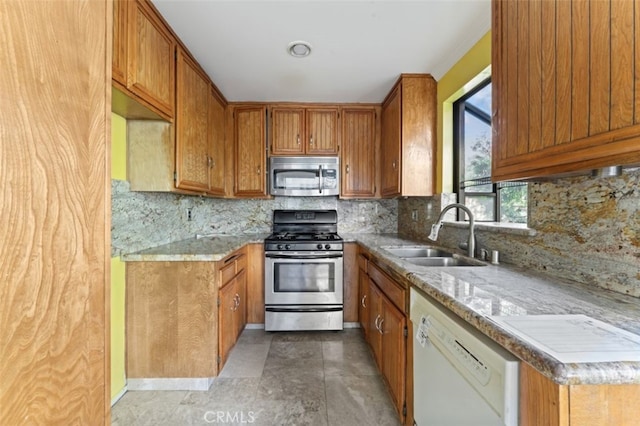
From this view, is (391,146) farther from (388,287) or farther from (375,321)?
(375,321)

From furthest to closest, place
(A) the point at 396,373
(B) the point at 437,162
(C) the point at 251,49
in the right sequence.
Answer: (B) the point at 437,162 → (C) the point at 251,49 → (A) the point at 396,373

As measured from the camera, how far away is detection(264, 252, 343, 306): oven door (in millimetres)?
2578

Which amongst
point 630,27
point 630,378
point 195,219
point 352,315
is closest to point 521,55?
point 630,27

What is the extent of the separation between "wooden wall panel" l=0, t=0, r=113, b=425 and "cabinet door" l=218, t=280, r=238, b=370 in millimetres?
1164

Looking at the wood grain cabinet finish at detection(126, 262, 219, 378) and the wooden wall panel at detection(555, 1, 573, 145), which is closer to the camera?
the wooden wall panel at detection(555, 1, 573, 145)

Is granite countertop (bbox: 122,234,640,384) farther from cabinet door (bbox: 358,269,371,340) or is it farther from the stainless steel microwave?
the stainless steel microwave

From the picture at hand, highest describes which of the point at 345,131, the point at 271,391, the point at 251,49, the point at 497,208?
the point at 251,49

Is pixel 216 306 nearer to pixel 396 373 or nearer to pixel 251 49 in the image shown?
pixel 396 373

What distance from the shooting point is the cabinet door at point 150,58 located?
141 centimetres

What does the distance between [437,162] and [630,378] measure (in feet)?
6.63

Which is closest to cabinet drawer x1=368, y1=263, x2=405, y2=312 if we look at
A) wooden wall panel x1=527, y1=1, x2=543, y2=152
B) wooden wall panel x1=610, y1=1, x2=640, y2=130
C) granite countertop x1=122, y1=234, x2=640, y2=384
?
granite countertop x1=122, y1=234, x2=640, y2=384

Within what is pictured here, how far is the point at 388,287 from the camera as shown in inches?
65.9

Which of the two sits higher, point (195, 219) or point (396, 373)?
point (195, 219)

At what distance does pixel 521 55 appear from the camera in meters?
0.97
